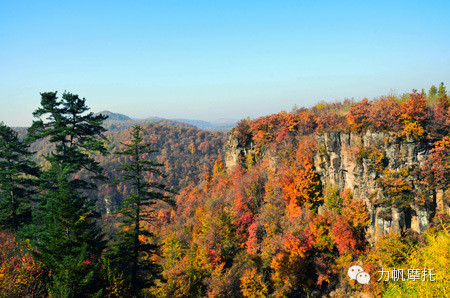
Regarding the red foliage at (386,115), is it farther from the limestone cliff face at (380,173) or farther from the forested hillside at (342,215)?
the limestone cliff face at (380,173)

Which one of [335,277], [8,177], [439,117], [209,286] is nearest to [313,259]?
[335,277]

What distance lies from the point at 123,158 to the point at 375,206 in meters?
154

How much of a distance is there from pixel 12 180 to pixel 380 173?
3402 centimetres

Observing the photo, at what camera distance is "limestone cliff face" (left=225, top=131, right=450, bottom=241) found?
1916 cm

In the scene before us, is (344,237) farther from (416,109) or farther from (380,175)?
(416,109)

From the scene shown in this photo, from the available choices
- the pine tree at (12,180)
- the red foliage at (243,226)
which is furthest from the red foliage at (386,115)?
the pine tree at (12,180)

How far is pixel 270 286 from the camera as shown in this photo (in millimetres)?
24891

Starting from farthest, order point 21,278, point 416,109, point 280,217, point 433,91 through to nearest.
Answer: point 280,217 → point 433,91 → point 416,109 → point 21,278

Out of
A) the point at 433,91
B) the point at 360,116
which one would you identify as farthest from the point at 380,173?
the point at 433,91

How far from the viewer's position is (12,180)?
21562 millimetres

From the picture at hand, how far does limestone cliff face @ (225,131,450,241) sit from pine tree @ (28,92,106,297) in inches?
903

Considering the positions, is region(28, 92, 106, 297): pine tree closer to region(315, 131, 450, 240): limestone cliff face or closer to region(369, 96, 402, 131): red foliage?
region(315, 131, 450, 240): limestone cliff face

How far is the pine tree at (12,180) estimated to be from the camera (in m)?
21.0

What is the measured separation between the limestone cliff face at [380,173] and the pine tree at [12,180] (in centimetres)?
3065
